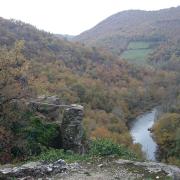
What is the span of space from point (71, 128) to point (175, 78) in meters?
98.3

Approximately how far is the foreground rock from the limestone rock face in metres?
5.58

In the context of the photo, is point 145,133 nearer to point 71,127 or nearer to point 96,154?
point 71,127

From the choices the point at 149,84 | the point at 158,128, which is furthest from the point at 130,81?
the point at 158,128

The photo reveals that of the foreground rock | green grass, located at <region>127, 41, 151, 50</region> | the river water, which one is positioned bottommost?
the river water

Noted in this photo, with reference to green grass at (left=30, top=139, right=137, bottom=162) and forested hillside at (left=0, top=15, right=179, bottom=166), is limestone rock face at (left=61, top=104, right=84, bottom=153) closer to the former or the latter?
forested hillside at (left=0, top=15, right=179, bottom=166)

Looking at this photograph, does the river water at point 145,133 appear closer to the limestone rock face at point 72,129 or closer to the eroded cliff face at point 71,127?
the eroded cliff face at point 71,127

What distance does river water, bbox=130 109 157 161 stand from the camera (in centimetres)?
6169

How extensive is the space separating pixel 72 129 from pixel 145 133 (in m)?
49.8

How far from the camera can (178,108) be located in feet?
251

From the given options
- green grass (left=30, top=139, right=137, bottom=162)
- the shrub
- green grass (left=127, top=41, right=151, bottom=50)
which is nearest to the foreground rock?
green grass (left=30, top=139, right=137, bottom=162)

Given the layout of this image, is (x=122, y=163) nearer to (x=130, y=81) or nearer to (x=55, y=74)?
(x=55, y=74)

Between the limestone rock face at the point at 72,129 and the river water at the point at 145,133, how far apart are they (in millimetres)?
32159

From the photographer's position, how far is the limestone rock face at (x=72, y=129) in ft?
77.0

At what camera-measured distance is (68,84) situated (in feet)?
268
